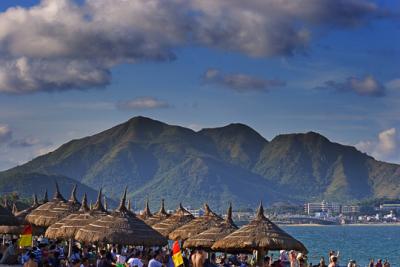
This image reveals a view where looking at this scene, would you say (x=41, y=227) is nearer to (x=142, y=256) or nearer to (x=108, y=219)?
(x=108, y=219)

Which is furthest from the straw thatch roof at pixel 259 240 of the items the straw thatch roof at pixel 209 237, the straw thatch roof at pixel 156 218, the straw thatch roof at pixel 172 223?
the straw thatch roof at pixel 156 218

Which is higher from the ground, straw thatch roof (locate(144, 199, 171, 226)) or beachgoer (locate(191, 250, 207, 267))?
straw thatch roof (locate(144, 199, 171, 226))

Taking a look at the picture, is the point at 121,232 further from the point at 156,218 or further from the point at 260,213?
the point at 156,218

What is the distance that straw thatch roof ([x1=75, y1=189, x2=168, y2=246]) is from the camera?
81.9 feet

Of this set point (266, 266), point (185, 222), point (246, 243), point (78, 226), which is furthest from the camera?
point (185, 222)

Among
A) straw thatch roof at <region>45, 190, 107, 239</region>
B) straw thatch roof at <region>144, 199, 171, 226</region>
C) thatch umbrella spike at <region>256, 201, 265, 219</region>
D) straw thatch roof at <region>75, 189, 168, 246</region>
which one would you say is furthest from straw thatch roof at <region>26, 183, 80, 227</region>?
thatch umbrella spike at <region>256, 201, 265, 219</region>

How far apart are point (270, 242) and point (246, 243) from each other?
0.77 metres

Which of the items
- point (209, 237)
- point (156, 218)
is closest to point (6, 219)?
point (209, 237)

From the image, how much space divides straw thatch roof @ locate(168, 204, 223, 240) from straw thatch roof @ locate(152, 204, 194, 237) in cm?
143

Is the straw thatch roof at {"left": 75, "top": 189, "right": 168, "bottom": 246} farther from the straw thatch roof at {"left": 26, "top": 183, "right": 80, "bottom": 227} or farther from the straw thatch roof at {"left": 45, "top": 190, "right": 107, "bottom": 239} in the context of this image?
the straw thatch roof at {"left": 26, "top": 183, "right": 80, "bottom": 227}

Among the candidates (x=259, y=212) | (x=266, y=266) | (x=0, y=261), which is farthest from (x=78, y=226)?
(x=266, y=266)

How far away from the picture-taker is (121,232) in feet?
82.6

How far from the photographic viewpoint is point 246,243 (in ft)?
79.8

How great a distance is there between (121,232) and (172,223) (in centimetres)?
A: 875
